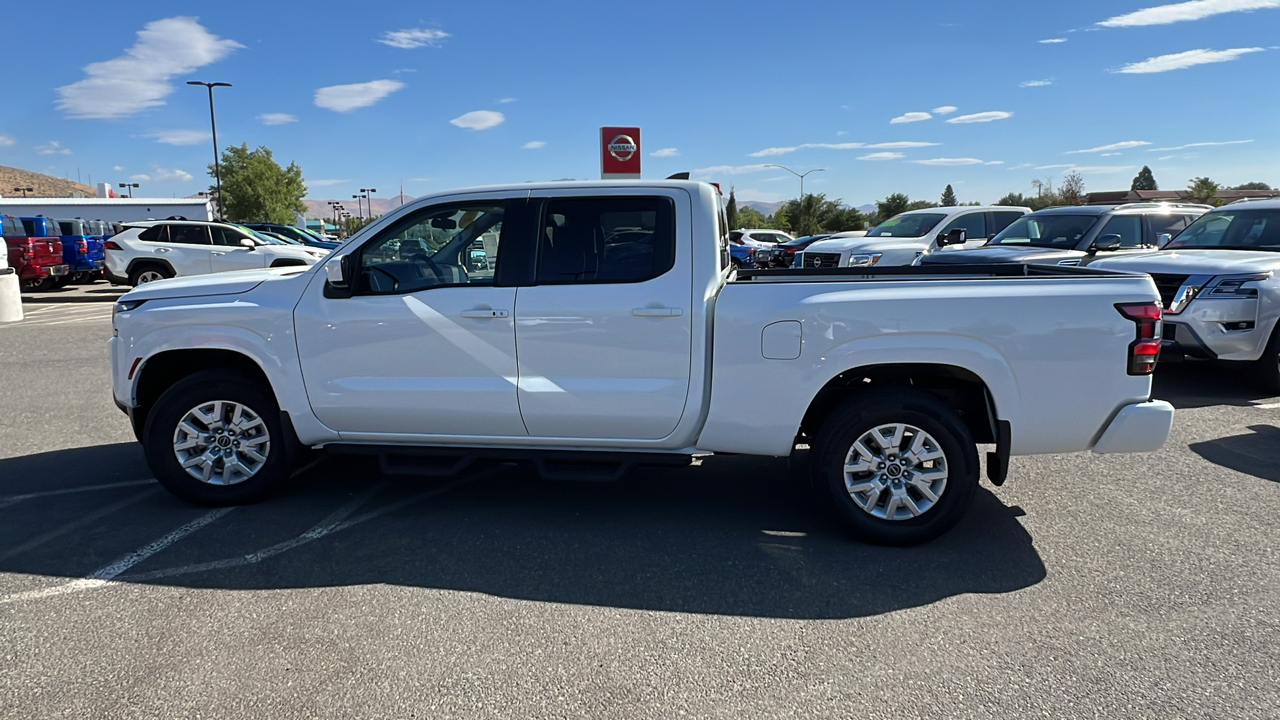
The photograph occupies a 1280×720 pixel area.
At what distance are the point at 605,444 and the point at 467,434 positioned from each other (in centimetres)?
79

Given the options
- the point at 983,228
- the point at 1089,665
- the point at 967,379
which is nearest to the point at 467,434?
the point at 967,379

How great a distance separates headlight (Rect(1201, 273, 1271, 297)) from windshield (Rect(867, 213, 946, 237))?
694 centimetres

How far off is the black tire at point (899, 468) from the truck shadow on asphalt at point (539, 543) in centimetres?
14

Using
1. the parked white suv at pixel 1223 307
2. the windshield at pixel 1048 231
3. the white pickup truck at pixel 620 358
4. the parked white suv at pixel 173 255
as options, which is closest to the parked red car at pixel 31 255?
the parked white suv at pixel 173 255

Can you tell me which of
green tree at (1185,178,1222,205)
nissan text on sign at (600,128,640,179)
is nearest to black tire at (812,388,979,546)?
nissan text on sign at (600,128,640,179)

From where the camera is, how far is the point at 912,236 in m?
14.5

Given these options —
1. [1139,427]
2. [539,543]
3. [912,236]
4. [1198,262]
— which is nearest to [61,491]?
[539,543]

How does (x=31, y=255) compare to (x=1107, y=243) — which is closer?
(x=1107, y=243)

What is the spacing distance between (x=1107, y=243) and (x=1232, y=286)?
2971 millimetres

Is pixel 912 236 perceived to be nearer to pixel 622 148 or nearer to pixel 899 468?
pixel 622 148

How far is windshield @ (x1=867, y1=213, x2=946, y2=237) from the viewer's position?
14.6 meters

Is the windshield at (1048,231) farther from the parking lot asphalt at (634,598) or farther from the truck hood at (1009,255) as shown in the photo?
the parking lot asphalt at (634,598)

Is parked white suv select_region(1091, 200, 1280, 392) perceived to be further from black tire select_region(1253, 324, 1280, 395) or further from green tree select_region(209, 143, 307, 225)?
green tree select_region(209, 143, 307, 225)

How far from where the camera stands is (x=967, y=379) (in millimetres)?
4293
